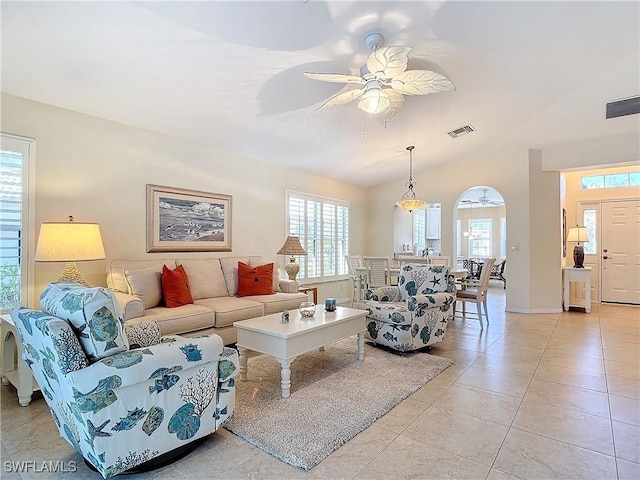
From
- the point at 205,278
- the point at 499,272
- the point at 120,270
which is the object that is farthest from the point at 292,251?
the point at 499,272

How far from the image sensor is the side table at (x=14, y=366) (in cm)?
266

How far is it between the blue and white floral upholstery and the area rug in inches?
7.8

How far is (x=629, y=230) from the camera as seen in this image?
7000 mm

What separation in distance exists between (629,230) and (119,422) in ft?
29.4

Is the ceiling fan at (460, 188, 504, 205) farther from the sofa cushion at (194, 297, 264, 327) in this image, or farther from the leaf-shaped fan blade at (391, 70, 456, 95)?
the sofa cushion at (194, 297, 264, 327)

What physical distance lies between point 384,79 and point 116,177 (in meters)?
3.00

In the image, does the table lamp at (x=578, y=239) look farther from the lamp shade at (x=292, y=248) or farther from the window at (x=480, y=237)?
the lamp shade at (x=292, y=248)

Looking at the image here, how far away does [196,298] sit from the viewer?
4164 mm

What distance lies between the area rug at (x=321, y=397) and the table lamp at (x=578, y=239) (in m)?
4.71

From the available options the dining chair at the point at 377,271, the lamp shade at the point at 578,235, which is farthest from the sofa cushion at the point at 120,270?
the lamp shade at the point at 578,235

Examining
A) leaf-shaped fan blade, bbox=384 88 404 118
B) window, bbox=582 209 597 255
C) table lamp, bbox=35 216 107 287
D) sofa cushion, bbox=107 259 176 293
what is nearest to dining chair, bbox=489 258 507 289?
window, bbox=582 209 597 255

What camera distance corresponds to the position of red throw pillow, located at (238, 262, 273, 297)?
4.57 meters

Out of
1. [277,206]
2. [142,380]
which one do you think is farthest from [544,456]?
[277,206]

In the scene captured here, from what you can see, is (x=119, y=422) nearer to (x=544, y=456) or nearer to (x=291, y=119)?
(x=544, y=456)
